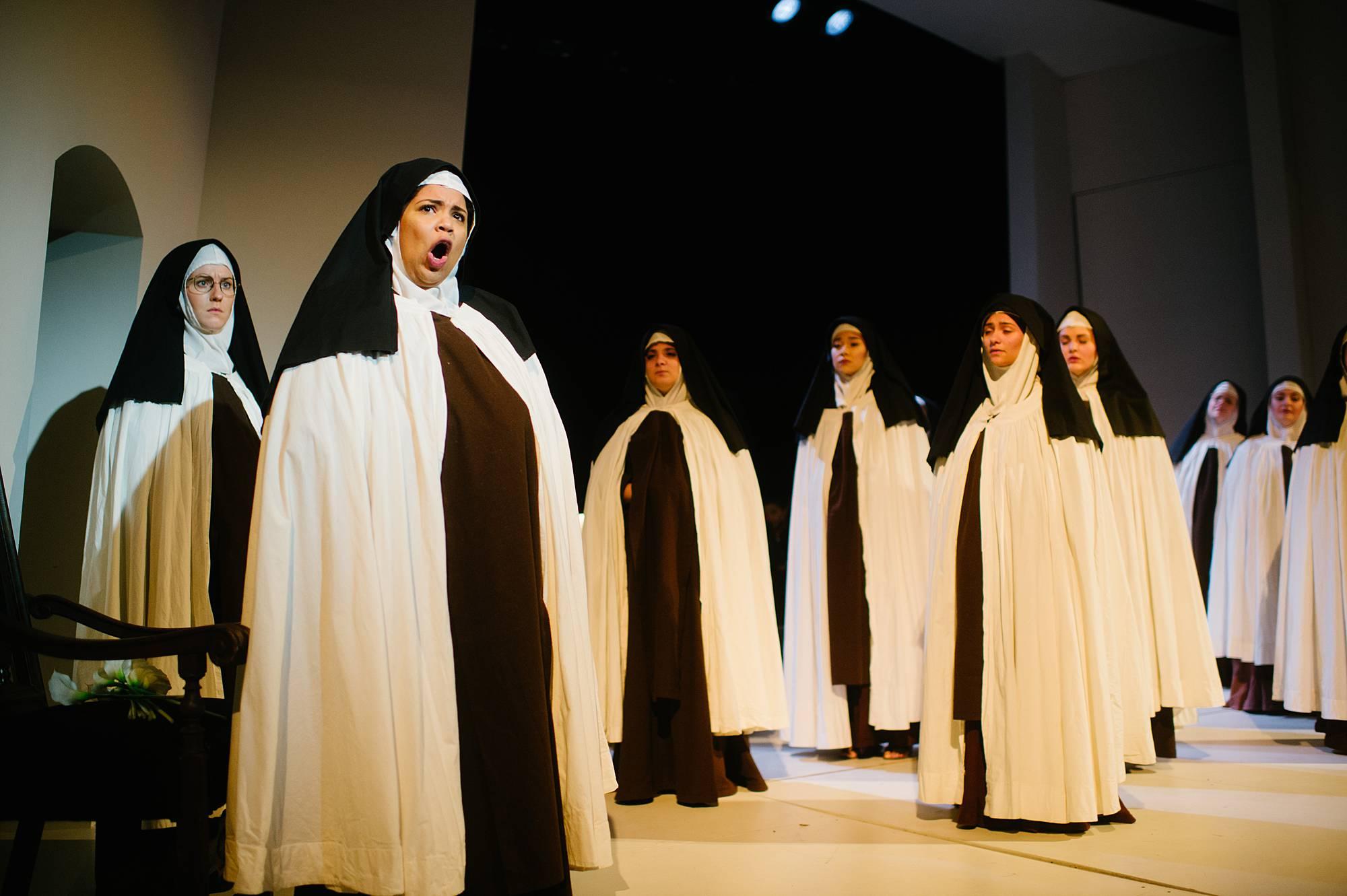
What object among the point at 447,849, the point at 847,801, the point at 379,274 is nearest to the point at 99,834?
the point at 447,849

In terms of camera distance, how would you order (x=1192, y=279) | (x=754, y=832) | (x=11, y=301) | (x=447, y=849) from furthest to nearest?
1. (x=1192, y=279)
2. (x=754, y=832)
3. (x=11, y=301)
4. (x=447, y=849)

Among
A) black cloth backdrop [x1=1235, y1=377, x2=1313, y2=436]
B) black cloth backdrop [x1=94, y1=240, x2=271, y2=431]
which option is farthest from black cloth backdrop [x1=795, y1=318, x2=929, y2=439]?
black cloth backdrop [x1=94, y1=240, x2=271, y2=431]

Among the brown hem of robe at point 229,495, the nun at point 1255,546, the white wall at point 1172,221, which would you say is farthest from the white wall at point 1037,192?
the brown hem of robe at point 229,495

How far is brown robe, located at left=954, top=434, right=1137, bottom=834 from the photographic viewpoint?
349 centimetres

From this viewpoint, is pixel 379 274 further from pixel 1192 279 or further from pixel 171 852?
pixel 1192 279

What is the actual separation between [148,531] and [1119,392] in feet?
14.8

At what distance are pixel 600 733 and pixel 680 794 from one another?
1.72 meters

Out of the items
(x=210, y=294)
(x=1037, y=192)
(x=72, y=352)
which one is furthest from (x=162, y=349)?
(x=1037, y=192)

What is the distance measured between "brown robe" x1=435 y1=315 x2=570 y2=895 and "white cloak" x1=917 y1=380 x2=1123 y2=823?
1.84m

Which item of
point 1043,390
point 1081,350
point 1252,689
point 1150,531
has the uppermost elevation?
point 1081,350

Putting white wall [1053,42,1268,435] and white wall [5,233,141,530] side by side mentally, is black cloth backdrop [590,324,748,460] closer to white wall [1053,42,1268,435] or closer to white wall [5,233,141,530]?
white wall [5,233,141,530]

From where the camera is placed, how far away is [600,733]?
96.8 inches

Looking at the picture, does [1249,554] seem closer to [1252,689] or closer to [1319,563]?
[1252,689]

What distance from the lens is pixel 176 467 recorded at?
3.47 m
